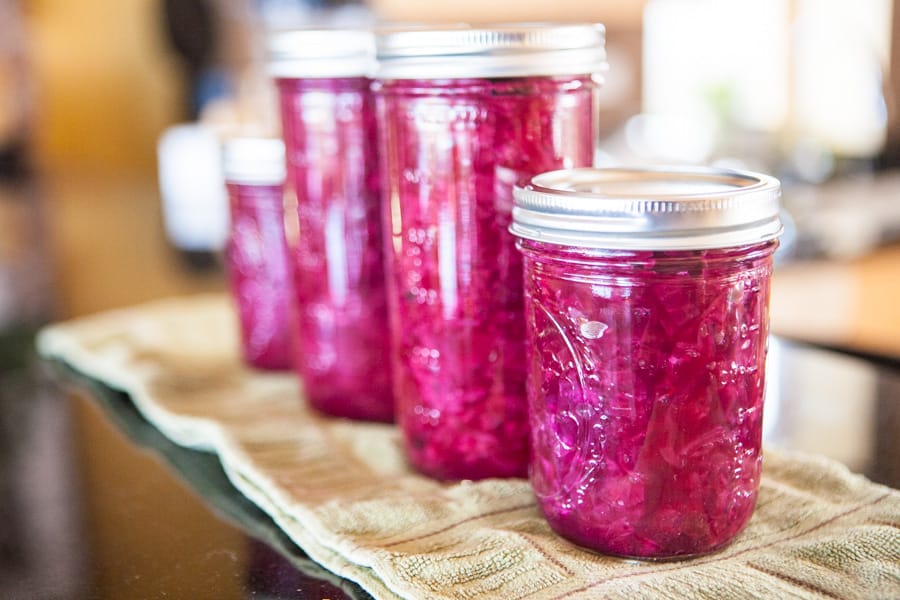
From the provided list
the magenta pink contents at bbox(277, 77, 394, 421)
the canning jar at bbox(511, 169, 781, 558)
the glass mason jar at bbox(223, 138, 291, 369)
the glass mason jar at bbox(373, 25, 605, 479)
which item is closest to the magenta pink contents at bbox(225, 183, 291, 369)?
the glass mason jar at bbox(223, 138, 291, 369)

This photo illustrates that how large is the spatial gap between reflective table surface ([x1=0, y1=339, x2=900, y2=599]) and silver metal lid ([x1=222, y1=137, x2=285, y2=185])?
8.6 inches

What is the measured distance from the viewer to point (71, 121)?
9.71 ft

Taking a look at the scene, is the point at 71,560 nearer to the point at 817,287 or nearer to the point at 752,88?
the point at 817,287

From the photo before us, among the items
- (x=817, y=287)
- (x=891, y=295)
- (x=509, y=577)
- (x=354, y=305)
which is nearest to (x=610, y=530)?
(x=509, y=577)

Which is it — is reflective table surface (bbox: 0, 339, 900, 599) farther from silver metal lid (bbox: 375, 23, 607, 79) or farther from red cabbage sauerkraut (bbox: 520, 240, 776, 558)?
silver metal lid (bbox: 375, 23, 607, 79)

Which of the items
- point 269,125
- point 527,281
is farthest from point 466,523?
point 269,125

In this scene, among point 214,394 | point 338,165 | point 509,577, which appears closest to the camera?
point 509,577

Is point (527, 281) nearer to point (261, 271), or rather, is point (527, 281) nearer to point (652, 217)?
point (652, 217)

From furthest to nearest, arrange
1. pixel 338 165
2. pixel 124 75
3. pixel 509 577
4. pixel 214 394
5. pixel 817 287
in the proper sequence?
pixel 124 75 < pixel 817 287 < pixel 214 394 < pixel 338 165 < pixel 509 577

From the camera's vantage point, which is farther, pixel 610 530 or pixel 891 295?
pixel 891 295

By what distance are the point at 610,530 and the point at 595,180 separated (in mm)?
199

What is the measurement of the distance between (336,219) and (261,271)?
19 cm

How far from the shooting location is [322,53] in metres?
0.67

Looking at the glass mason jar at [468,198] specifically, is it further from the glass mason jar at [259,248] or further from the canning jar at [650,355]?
the glass mason jar at [259,248]
